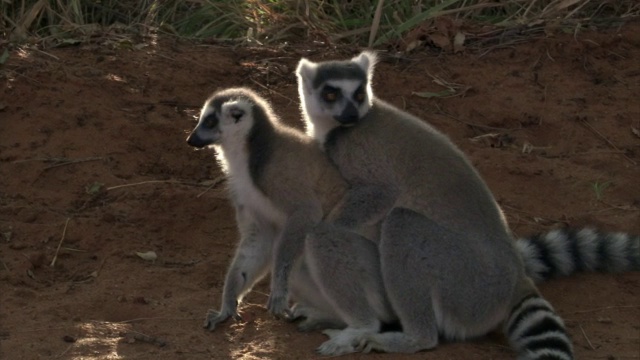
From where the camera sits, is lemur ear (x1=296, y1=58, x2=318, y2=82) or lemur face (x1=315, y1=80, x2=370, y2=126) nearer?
lemur face (x1=315, y1=80, x2=370, y2=126)

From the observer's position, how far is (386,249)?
621 centimetres

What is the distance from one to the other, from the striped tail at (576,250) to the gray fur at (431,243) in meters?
0.52

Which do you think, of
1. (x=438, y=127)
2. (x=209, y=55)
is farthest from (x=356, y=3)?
(x=438, y=127)

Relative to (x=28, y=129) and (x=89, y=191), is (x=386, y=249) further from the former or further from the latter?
(x=28, y=129)

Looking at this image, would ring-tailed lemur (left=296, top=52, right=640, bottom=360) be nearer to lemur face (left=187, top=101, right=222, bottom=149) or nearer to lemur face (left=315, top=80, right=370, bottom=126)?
lemur face (left=315, top=80, right=370, bottom=126)

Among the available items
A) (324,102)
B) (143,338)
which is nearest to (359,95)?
(324,102)

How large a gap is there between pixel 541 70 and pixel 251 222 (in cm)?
427

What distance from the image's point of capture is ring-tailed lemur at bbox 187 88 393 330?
248 inches

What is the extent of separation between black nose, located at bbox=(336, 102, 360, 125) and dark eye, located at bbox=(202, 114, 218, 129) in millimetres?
813

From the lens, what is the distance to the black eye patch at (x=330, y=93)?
6.96m

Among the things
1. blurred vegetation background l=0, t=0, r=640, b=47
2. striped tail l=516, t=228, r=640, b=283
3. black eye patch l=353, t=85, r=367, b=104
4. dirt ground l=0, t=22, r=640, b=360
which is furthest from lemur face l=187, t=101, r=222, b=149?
blurred vegetation background l=0, t=0, r=640, b=47

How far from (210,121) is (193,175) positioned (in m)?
2.01

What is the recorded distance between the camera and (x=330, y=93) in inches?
276

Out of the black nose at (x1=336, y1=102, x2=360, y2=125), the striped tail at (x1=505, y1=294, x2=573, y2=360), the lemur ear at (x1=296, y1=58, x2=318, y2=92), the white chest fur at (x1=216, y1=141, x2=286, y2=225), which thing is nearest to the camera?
the striped tail at (x1=505, y1=294, x2=573, y2=360)
